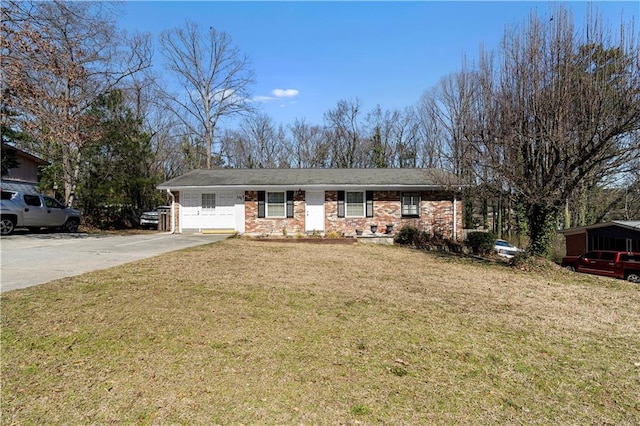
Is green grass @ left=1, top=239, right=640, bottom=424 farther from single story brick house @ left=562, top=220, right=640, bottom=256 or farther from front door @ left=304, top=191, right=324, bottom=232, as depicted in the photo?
single story brick house @ left=562, top=220, right=640, bottom=256

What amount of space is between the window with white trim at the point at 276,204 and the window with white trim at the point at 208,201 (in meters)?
2.74

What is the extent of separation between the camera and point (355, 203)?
16641 mm

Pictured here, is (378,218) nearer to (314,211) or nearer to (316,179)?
(314,211)

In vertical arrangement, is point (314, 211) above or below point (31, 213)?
above

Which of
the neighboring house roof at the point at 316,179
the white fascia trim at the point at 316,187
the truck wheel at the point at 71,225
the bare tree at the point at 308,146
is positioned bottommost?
the truck wheel at the point at 71,225

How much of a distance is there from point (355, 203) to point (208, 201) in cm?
721

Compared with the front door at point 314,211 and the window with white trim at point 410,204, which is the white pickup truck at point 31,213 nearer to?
the front door at point 314,211

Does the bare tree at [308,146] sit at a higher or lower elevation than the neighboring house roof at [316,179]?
higher

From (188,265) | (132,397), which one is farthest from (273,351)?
(188,265)

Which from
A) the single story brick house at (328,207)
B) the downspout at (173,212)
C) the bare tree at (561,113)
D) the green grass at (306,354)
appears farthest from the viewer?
the downspout at (173,212)

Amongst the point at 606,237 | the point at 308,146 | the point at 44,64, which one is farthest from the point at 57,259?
the point at 308,146

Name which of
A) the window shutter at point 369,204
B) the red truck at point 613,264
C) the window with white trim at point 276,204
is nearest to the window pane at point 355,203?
the window shutter at point 369,204

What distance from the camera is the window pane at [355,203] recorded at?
16.6 m

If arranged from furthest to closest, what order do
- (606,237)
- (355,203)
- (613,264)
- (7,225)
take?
1. (606,237)
2. (355,203)
3. (613,264)
4. (7,225)
